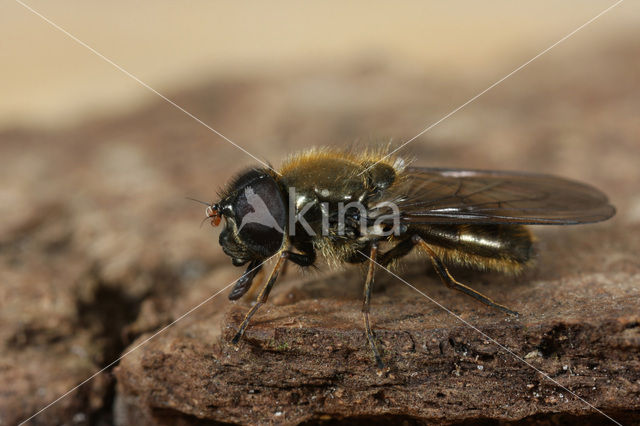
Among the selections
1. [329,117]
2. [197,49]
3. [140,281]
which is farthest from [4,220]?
[197,49]

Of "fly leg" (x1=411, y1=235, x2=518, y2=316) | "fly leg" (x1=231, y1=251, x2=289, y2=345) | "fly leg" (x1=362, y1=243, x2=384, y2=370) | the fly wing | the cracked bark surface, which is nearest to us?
the cracked bark surface

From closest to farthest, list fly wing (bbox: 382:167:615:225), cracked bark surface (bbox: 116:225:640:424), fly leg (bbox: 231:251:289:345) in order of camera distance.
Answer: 1. cracked bark surface (bbox: 116:225:640:424)
2. fly leg (bbox: 231:251:289:345)
3. fly wing (bbox: 382:167:615:225)

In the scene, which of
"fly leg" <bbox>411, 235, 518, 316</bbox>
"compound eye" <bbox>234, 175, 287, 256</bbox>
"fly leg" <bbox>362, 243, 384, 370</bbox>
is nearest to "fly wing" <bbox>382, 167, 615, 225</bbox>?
"fly leg" <bbox>411, 235, 518, 316</bbox>

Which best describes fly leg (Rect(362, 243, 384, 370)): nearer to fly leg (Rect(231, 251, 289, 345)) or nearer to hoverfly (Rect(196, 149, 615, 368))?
hoverfly (Rect(196, 149, 615, 368))

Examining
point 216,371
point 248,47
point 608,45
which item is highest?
point 248,47

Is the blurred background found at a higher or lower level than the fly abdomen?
higher

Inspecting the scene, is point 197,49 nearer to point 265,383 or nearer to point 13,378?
point 13,378

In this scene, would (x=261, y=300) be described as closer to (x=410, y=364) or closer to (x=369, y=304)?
(x=369, y=304)
